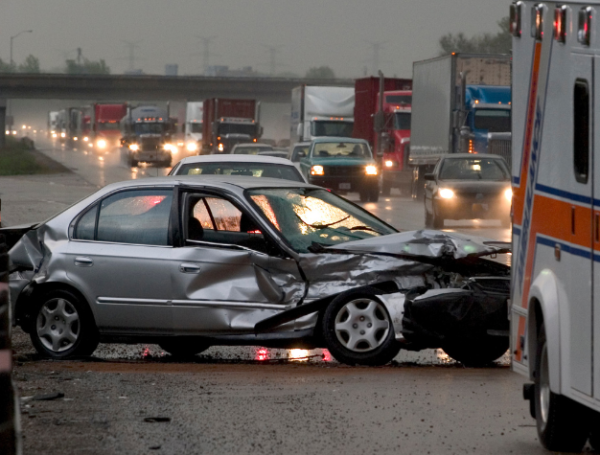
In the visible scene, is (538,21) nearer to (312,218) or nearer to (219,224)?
(312,218)

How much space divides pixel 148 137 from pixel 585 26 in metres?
62.9

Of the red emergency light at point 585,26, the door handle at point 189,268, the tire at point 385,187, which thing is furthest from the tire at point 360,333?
the tire at point 385,187

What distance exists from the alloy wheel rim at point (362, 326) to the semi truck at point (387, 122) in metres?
32.0

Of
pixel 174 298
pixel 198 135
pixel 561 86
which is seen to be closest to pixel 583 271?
pixel 561 86

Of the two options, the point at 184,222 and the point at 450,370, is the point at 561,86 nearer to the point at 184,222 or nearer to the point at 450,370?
the point at 450,370

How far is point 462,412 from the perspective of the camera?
7.42m

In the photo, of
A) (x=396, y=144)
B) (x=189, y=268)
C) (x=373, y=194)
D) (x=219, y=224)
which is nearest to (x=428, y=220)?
(x=373, y=194)

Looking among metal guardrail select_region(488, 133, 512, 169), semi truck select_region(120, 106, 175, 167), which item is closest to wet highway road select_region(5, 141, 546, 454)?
metal guardrail select_region(488, 133, 512, 169)

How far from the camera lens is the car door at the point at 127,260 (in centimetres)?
965

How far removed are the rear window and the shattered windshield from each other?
14.1 ft

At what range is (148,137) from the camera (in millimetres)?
67875

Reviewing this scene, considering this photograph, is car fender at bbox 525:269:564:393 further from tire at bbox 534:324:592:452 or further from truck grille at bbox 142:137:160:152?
truck grille at bbox 142:137:160:152

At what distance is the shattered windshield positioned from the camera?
984 cm

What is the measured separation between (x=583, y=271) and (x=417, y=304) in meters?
3.29
